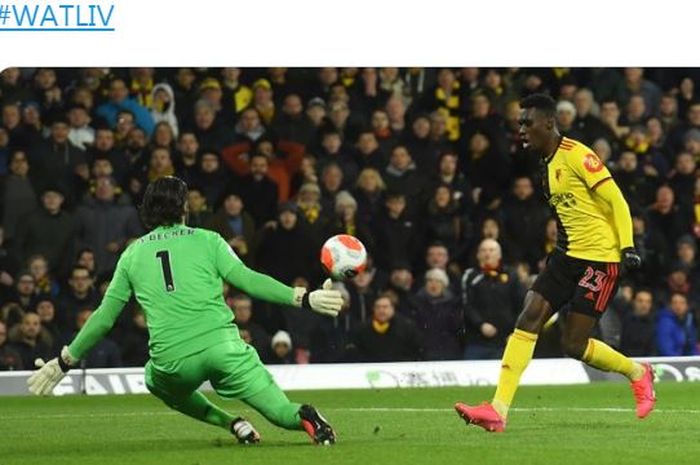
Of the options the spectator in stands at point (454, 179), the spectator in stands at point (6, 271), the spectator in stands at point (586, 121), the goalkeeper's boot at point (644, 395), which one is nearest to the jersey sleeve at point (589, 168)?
the goalkeeper's boot at point (644, 395)

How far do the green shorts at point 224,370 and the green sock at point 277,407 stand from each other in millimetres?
39

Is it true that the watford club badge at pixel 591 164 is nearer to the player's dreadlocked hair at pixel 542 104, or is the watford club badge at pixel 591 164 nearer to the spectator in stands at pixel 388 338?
the player's dreadlocked hair at pixel 542 104

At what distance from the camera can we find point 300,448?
10.9 m

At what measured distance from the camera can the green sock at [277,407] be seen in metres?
10.7

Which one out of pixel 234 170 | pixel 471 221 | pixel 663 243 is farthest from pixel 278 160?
pixel 663 243

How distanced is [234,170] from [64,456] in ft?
30.3

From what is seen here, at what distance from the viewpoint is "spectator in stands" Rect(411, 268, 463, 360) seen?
19109mm

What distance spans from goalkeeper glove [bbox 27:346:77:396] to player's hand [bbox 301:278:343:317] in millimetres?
1570

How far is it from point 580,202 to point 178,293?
3147mm

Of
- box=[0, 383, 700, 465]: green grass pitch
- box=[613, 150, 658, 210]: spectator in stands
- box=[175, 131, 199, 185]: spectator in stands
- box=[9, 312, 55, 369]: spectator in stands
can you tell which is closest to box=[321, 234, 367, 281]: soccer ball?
box=[0, 383, 700, 465]: green grass pitch

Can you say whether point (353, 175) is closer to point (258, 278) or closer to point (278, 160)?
point (278, 160)

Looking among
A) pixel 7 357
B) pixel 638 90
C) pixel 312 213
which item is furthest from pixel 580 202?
pixel 638 90

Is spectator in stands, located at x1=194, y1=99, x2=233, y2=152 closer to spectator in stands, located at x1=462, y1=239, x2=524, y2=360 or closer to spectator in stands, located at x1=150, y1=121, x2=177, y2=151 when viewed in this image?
spectator in stands, located at x1=150, y1=121, x2=177, y2=151
